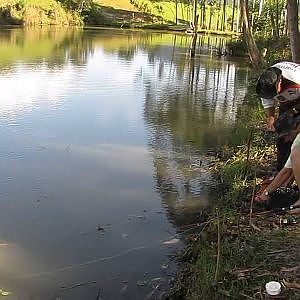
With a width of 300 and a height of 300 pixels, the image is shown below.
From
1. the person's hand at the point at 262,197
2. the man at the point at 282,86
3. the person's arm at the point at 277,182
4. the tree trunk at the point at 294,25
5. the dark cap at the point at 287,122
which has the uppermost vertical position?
the tree trunk at the point at 294,25

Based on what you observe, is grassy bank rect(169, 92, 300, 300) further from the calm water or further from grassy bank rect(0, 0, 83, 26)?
grassy bank rect(0, 0, 83, 26)

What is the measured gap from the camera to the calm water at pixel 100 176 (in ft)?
18.5

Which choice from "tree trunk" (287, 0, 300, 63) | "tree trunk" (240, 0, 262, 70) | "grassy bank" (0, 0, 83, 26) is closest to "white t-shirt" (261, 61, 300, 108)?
"tree trunk" (287, 0, 300, 63)

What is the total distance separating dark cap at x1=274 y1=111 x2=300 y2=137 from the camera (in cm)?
580

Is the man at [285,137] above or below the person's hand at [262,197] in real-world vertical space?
above

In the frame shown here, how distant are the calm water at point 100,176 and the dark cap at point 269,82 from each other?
1878 millimetres

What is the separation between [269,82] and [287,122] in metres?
0.50

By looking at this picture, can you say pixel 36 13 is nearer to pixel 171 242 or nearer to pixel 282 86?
pixel 171 242

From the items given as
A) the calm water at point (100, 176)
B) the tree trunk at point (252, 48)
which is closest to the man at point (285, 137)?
the calm water at point (100, 176)

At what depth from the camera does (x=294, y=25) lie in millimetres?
9547

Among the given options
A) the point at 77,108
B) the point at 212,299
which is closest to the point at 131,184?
the point at 212,299

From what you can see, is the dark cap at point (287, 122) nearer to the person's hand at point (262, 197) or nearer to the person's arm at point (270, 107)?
the person's arm at point (270, 107)

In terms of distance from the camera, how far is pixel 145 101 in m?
14.8

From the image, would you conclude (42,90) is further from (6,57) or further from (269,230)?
(269,230)
